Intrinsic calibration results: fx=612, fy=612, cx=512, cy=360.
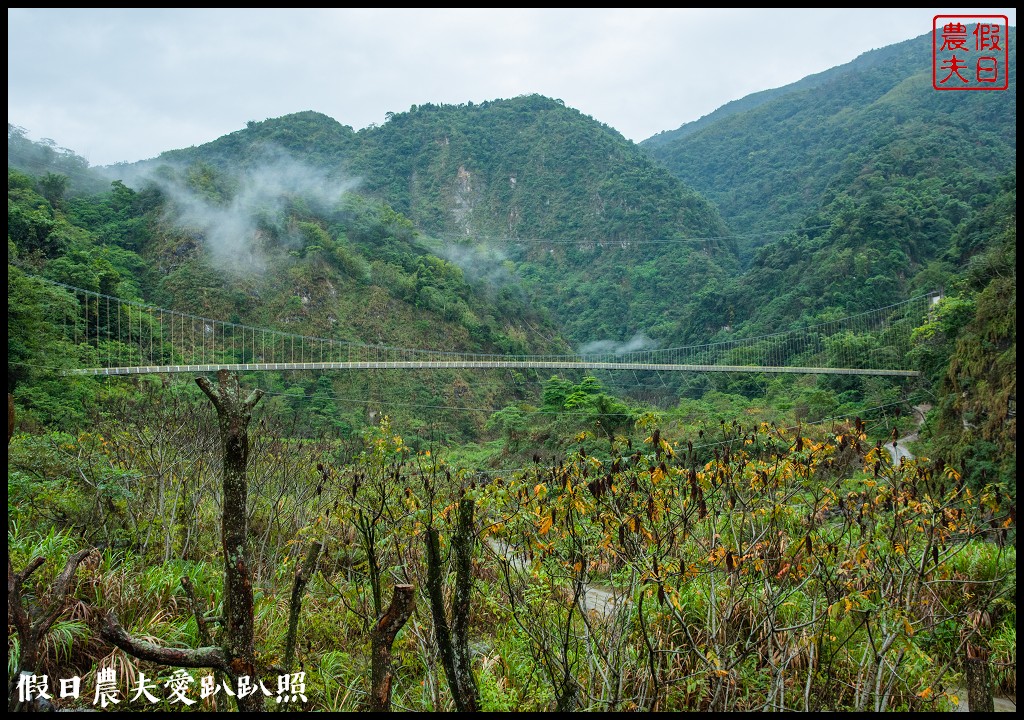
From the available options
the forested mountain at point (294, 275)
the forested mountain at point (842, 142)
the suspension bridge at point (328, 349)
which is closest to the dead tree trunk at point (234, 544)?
the suspension bridge at point (328, 349)

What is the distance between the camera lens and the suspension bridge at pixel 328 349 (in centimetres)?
1767

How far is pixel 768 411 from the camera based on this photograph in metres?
17.9

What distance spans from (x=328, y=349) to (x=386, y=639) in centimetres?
2519

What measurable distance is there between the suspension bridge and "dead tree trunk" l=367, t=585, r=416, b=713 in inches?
557

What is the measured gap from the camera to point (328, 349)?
83.6 ft

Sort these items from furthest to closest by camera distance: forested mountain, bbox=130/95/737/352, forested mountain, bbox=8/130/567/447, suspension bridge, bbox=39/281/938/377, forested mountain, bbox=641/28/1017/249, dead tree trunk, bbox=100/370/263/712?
Answer: 1. forested mountain, bbox=130/95/737/352
2. forested mountain, bbox=641/28/1017/249
3. forested mountain, bbox=8/130/567/447
4. suspension bridge, bbox=39/281/938/377
5. dead tree trunk, bbox=100/370/263/712

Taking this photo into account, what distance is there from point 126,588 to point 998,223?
1087 inches

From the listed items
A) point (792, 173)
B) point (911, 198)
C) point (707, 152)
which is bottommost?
point (911, 198)

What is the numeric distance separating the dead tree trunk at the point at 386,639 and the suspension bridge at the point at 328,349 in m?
14.1

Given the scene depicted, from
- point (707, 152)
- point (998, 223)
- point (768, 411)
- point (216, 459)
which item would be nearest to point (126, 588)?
point (216, 459)

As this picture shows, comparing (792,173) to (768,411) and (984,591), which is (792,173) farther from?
(984,591)

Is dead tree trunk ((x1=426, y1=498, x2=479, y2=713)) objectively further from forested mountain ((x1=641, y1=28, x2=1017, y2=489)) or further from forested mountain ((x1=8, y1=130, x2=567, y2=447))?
forested mountain ((x1=8, y1=130, x2=567, y2=447))

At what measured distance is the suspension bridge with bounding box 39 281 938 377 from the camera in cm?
1767

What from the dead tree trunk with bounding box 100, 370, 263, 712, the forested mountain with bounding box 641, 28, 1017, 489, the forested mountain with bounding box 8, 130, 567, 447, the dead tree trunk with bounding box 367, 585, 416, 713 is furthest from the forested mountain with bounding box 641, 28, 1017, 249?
the dead tree trunk with bounding box 100, 370, 263, 712
